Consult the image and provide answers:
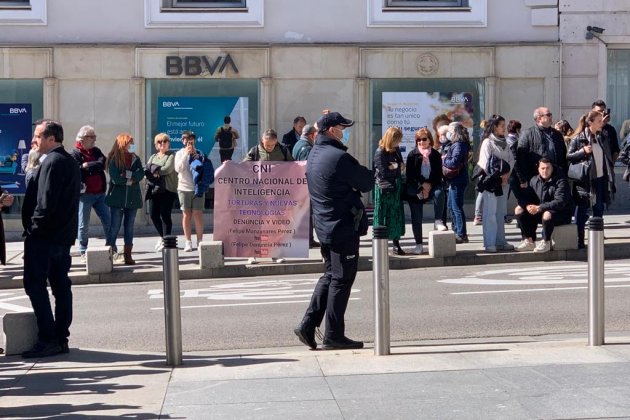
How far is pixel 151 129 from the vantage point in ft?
71.8

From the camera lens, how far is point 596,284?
960cm


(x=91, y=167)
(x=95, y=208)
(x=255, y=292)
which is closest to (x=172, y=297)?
(x=255, y=292)

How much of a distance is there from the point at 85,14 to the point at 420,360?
1439 cm

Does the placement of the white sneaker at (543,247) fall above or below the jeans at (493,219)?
below

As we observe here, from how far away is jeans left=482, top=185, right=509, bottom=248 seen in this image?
16188 millimetres

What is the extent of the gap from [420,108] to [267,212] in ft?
23.5

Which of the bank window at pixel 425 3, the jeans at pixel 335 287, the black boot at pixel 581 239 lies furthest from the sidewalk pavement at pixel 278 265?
the bank window at pixel 425 3

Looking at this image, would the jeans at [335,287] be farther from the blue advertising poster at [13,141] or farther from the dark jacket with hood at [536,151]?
the blue advertising poster at [13,141]

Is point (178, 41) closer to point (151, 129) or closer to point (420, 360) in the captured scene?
point (151, 129)

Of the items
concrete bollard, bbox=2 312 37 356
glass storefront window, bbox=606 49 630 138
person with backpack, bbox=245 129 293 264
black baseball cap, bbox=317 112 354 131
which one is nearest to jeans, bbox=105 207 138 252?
person with backpack, bbox=245 129 293 264

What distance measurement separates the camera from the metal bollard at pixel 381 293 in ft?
30.6

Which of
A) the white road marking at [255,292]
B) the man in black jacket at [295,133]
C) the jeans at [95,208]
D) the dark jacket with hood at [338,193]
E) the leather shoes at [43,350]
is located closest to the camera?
the dark jacket with hood at [338,193]

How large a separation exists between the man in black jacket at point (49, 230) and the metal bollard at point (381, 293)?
2537 mm

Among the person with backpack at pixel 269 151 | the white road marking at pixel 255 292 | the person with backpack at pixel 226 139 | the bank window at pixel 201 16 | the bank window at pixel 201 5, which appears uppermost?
the bank window at pixel 201 5
